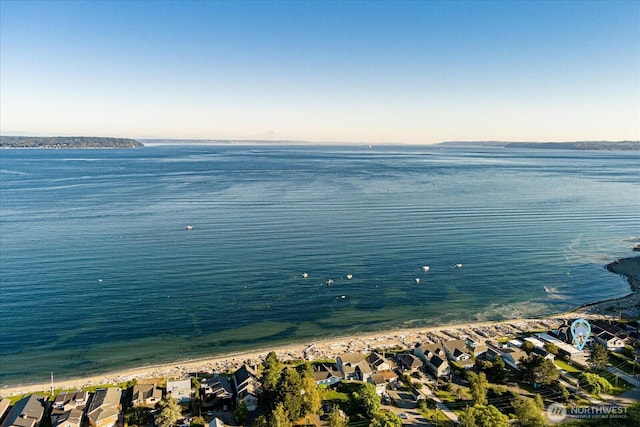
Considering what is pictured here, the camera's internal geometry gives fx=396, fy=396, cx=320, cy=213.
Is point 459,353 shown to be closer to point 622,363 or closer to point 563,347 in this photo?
point 563,347

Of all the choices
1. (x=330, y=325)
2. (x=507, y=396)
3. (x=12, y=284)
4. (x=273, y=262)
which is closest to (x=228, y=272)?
(x=273, y=262)

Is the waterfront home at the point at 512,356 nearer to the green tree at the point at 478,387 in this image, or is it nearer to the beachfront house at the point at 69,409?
the green tree at the point at 478,387

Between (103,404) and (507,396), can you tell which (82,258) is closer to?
(103,404)

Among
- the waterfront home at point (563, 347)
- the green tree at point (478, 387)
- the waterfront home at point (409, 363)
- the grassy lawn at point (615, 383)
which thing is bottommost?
the waterfront home at point (409, 363)

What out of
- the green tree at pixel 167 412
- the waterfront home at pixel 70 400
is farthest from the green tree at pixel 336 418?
the waterfront home at pixel 70 400

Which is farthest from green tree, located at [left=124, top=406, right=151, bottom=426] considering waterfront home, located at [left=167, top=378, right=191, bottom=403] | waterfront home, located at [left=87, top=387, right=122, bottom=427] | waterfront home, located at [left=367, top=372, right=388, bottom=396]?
waterfront home, located at [left=367, top=372, right=388, bottom=396]

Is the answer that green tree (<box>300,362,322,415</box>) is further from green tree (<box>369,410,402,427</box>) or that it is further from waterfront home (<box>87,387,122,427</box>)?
waterfront home (<box>87,387,122,427</box>)
